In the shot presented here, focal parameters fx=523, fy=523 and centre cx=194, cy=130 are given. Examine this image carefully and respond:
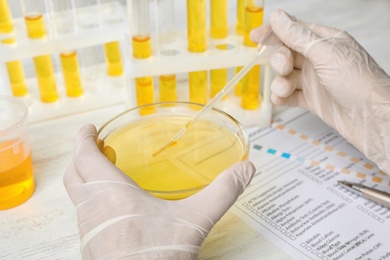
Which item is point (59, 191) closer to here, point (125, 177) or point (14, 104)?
point (14, 104)

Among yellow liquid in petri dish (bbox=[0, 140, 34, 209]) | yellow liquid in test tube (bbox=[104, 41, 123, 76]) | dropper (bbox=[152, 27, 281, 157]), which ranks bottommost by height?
yellow liquid in petri dish (bbox=[0, 140, 34, 209])

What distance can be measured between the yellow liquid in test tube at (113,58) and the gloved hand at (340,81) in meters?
0.41

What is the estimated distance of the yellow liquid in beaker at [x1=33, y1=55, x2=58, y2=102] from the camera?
4.50ft

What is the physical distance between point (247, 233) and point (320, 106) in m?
0.42

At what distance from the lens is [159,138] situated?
45.5 inches

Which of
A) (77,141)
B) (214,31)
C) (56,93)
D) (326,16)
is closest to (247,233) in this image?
(77,141)

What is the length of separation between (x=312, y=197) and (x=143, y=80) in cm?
51

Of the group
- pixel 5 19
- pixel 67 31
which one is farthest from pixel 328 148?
pixel 5 19

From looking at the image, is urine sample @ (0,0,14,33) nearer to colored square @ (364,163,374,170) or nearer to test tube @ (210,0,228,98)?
test tube @ (210,0,228,98)

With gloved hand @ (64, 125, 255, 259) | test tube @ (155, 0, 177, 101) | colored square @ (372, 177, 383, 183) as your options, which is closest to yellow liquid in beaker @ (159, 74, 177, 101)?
test tube @ (155, 0, 177, 101)

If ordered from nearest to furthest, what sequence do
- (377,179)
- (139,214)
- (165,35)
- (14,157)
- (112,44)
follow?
(139,214) < (14,157) < (377,179) < (165,35) < (112,44)

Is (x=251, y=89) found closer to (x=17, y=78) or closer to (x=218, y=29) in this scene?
(x=218, y=29)

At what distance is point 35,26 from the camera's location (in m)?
1.32

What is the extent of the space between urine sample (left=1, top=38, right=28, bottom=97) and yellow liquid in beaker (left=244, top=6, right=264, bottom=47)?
1.97 feet
